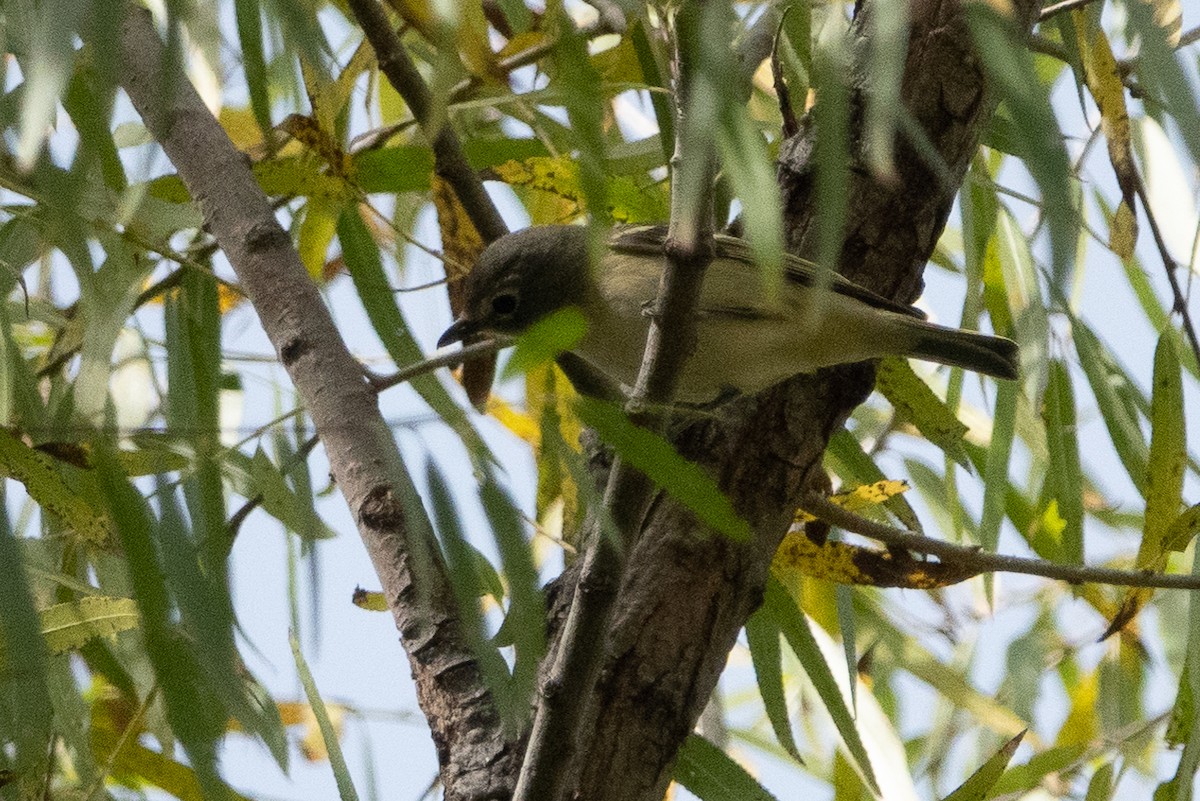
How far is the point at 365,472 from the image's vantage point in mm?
2066

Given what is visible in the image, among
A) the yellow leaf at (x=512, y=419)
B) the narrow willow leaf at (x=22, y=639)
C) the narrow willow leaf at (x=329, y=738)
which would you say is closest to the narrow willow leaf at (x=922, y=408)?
the yellow leaf at (x=512, y=419)

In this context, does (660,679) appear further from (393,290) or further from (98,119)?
(98,119)

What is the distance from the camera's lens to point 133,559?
1324mm

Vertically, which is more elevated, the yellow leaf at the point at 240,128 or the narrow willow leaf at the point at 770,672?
the yellow leaf at the point at 240,128

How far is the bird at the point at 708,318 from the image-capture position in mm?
2535

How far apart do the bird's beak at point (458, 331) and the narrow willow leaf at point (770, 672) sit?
878 millimetres

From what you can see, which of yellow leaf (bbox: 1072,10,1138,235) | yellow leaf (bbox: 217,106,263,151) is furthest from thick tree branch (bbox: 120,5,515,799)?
yellow leaf (bbox: 1072,10,1138,235)

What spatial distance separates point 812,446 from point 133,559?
4.47 feet

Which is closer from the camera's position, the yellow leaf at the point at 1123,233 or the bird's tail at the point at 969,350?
the yellow leaf at the point at 1123,233

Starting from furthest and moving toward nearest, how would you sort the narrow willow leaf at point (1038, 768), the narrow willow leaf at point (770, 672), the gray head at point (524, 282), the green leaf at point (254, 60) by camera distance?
the gray head at point (524, 282) → the narrow willow leaf at point (1038, 768) → the narrow willow leaf at point (770, 672) → the green leaf at point (254, 60)

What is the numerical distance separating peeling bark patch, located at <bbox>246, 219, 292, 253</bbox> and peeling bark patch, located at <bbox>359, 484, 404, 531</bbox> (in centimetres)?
45

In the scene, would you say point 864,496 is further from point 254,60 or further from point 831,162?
point 831,162

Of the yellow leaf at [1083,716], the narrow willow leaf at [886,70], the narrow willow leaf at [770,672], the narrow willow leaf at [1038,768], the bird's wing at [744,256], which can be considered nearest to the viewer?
the narrow willow leaf at [886,70]

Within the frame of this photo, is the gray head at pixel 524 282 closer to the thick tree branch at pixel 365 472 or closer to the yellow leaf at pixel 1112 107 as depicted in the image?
the thick tree branch at pixel 365 472
